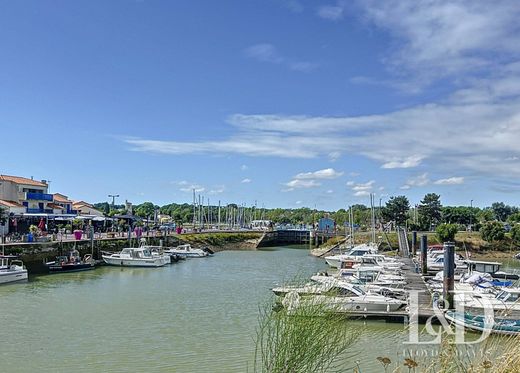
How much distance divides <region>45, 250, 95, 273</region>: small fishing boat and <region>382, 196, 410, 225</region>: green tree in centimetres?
6278

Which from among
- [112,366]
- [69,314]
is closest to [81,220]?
[69,314]

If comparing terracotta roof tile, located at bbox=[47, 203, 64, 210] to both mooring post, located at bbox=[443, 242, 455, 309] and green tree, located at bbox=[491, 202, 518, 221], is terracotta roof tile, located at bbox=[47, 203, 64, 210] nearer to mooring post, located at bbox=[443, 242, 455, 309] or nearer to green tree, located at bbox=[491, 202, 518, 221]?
mooring post, located at bbox=[443, 242, 455, 309]

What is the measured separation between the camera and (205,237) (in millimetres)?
78062

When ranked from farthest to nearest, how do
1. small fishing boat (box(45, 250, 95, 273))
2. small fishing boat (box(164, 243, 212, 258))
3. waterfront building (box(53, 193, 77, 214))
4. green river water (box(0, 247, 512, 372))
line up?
1. waterfront building (box(53, 193, 77, 214))
2. small fishing boat (box(164, 243, 212, 258))
3. small fishing boat (box(45, 250, 95, 273))
4. green river water (box(0, 247, 512, 372))

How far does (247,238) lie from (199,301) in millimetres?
57769

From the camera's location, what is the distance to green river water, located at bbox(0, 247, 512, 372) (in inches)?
717

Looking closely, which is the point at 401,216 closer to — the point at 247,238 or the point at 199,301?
the point at 247,238

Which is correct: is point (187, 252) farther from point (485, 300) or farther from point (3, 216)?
point (485, 300)

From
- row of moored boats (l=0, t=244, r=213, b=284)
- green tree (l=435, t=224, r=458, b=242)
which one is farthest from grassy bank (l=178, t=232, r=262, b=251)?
green tree (l=435, t=224, r=458, b=242)

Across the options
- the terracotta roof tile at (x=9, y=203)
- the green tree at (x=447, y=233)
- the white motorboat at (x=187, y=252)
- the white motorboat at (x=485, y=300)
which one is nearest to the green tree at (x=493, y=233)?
the green tree at (x=447, y=233)

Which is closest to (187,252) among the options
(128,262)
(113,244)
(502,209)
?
(113,244)

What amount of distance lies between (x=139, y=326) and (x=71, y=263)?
2304cm

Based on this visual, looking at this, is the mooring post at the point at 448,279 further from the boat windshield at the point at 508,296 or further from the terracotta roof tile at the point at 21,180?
the terracotta roof tile at the point at 21,180

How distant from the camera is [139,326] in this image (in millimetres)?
23734
